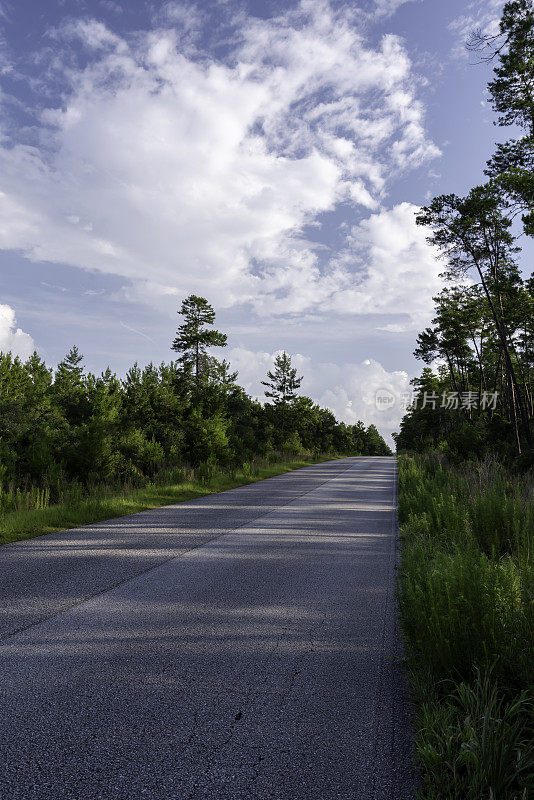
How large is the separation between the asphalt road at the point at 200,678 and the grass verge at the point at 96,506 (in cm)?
194

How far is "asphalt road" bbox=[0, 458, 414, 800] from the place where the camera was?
222cm

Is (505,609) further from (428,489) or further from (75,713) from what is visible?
(428,489)

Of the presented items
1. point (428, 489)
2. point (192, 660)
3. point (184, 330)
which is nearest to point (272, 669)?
point (192, 660)

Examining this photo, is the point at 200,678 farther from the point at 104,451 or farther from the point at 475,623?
the point at 104,451

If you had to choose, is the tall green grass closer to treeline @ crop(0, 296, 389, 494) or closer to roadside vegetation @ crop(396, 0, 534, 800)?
roadside vegetation @ crop(396, 0, 534, 800)

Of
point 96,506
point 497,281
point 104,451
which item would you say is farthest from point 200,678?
point 497,281

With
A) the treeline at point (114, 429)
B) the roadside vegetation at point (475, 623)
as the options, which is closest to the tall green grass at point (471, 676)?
the roadside vegetation at point (475, 623)

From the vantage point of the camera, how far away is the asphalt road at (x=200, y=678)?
222 cm

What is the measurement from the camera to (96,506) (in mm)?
10414

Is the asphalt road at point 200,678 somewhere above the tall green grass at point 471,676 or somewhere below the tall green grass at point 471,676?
below

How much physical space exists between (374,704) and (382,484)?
17.1 meters

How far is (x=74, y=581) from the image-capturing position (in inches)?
210

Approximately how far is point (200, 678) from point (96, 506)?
8.12 meters

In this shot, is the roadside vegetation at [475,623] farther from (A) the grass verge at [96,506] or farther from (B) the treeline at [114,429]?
(B) the treeline at [114,429]
